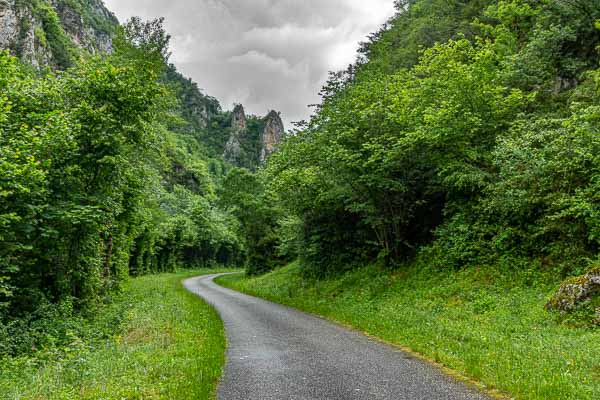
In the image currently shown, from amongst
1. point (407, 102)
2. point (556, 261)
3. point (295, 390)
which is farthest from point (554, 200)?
point (295, 390)

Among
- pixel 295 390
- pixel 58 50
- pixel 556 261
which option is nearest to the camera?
pixel 295 390

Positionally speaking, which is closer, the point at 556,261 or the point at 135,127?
the point at 556,261

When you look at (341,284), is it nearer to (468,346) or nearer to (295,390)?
(468,346)

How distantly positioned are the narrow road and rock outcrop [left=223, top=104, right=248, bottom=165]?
151485 mm

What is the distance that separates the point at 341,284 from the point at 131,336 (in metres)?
11.3

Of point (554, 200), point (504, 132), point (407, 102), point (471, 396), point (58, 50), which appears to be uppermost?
point (58, 50)

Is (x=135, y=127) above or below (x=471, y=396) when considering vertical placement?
above

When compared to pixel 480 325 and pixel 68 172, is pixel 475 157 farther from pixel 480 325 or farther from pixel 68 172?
pixel 68 172

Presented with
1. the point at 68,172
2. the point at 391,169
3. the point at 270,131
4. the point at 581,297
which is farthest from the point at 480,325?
the point at 270,131

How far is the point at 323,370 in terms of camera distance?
7488 millimetres

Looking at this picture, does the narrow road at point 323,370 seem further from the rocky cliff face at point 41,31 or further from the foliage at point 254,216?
the rocky cliff face at point 41,31

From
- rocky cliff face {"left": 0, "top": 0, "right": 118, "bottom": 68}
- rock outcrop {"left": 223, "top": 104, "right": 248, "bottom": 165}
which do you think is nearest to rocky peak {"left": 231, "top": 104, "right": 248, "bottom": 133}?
rock outcrop {"left": 223, "top": 104, "right": 248, "bottom": 165}

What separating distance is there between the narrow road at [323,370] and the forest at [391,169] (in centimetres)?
443

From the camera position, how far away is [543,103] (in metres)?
17.8
